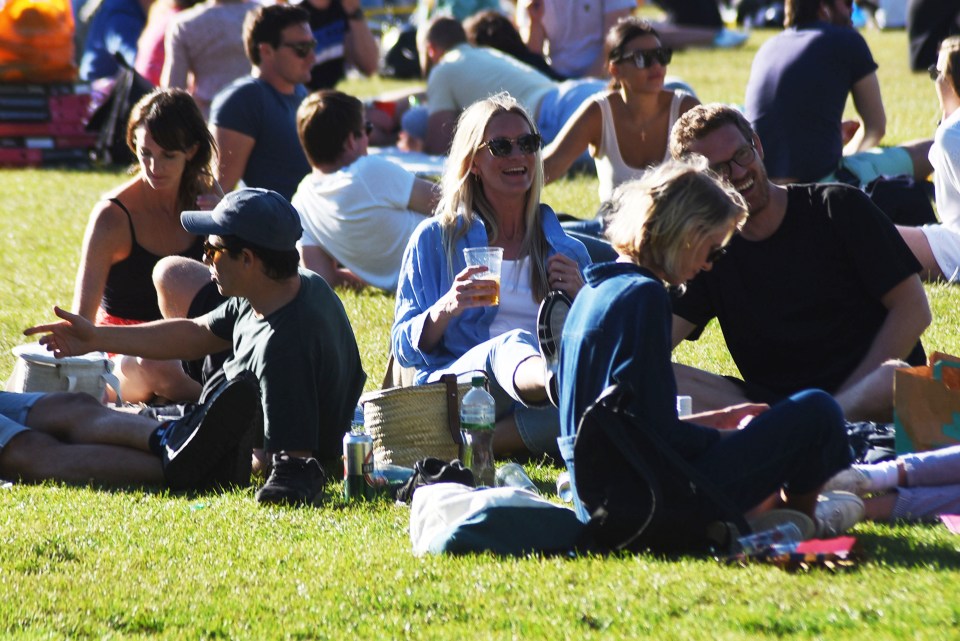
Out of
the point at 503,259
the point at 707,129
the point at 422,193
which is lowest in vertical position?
the point at 422,193

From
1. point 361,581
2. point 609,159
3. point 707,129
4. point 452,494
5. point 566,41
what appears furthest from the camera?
point 566,41

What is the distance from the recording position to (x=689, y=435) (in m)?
4.21

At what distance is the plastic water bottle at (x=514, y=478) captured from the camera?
17.0 feet

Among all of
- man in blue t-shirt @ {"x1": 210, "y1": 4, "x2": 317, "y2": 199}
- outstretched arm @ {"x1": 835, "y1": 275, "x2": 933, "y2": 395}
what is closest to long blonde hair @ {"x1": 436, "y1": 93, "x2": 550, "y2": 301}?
outstretched arm @ {"x1": 835, "y1": 275, "x2": 933, "y2": 395}

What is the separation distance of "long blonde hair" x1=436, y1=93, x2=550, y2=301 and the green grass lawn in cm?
98

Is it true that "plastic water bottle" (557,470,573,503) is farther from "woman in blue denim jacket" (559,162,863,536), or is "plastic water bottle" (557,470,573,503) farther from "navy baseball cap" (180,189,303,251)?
"navy baseball cap" (180,189,303,251)

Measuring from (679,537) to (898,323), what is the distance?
1.73 metres

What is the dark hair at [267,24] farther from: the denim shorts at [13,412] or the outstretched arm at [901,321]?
the outstretched arm at [901,321]

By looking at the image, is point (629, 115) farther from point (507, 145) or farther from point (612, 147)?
point (507, 145)

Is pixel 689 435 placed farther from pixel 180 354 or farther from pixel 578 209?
pixel 578 209

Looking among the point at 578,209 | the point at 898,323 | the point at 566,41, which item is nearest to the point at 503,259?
the point at 898,323

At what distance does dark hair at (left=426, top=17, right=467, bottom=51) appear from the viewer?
12.5 m

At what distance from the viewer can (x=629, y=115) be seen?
852cm

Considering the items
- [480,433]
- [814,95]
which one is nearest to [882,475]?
[480,433]
